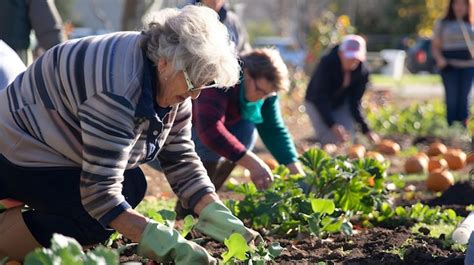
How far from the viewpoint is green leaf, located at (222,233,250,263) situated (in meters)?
3.94

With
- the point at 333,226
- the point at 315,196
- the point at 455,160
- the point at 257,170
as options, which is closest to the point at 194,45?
the point at 333,226

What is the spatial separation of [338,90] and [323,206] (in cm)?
425

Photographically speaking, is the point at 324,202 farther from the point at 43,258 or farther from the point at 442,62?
the point at 442,62

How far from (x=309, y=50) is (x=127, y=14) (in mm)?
8318

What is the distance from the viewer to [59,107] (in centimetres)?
394

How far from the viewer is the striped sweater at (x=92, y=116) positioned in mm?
3719

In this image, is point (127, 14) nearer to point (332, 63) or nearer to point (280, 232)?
point (332, 63)

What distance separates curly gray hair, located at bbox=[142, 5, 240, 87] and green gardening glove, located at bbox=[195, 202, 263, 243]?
647 mm

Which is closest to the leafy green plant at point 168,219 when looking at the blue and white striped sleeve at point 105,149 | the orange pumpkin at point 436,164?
the blue and white striped sleeve at point 105,149

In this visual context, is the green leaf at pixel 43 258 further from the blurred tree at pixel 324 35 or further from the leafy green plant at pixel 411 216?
the blurred tree at pixel 324 35

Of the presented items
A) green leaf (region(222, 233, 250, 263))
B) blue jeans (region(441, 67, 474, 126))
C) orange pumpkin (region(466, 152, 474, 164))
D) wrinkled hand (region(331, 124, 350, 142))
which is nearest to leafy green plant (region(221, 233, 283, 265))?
green leaf (region(222, 233, 250, 263))

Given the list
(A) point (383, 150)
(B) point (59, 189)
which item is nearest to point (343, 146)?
(A) point (383, 150)

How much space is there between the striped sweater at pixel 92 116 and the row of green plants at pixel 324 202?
3.54 feet

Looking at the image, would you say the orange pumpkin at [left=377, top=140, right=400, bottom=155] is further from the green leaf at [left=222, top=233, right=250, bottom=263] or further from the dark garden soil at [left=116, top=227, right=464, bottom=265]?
the green leaf at [left=222, top=233, right=250, bottom=263]
